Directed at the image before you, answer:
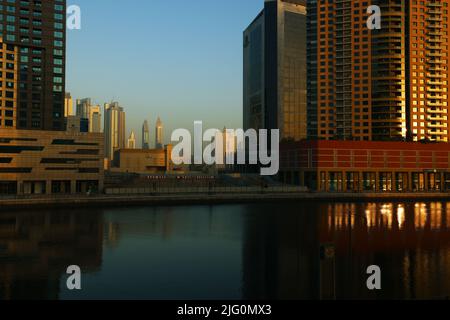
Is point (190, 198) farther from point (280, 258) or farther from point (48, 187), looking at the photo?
point (280, 258)

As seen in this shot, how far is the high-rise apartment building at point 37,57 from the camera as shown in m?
130

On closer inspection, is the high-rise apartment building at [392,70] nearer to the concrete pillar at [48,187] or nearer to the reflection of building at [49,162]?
the reflection of building at [49,162]

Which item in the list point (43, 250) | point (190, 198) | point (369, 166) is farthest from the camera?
Answer: point (369, 166)

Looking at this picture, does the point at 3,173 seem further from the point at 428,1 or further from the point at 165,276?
the point at 428,1

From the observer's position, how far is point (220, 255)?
4747cm

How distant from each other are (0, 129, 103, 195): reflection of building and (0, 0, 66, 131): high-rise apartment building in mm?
24200

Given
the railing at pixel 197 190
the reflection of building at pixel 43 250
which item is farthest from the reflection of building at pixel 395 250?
the railing at pixel 197 190

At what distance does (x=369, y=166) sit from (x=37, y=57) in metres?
112

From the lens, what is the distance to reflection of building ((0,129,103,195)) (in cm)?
10400

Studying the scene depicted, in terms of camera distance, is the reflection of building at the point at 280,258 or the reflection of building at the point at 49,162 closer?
the reflection of building at the point at 280,258

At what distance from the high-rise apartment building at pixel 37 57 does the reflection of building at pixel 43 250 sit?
6385cm

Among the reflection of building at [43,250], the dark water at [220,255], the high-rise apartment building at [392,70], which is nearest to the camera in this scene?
the dark water at [220,255]

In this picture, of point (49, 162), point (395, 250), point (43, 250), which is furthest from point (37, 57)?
point (395, 250)

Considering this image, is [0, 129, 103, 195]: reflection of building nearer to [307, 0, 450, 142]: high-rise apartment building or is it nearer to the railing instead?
the railing
